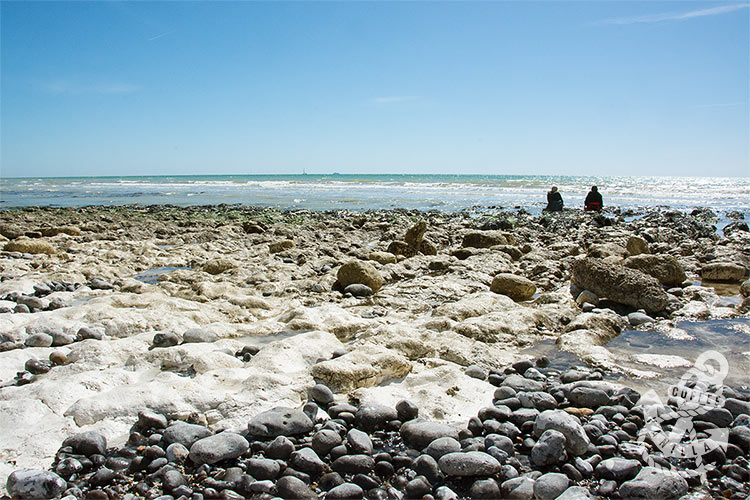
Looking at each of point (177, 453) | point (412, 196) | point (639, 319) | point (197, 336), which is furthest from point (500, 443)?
point (412, 196)

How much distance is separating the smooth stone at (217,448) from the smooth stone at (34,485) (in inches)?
22.0

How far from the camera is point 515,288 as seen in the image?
6035 mm

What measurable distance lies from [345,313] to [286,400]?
2.11 metres

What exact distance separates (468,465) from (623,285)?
157 inches

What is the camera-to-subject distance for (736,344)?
14.0 feet

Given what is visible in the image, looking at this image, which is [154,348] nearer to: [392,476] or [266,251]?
[392,476]

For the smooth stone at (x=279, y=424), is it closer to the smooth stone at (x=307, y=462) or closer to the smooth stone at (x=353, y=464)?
the smooth stone at (x=307, y=462)

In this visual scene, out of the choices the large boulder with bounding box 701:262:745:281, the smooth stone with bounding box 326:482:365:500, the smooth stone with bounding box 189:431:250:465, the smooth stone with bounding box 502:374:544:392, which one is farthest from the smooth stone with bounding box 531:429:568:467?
the large boulder with bounding box 701:262:745:281

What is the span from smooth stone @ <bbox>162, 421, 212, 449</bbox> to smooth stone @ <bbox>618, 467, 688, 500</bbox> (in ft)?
6.84

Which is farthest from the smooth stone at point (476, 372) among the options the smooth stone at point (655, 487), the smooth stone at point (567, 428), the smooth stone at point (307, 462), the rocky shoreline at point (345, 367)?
the smooth stone at point (307, 462)

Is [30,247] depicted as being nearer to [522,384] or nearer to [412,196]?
[522,384]

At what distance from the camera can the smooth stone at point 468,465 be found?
2.29m

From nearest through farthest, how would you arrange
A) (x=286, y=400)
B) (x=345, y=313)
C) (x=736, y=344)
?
(x=286, y=400)
(x=736, y=344)
(x=345, y=313)

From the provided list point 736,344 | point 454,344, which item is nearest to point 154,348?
point 454,344
